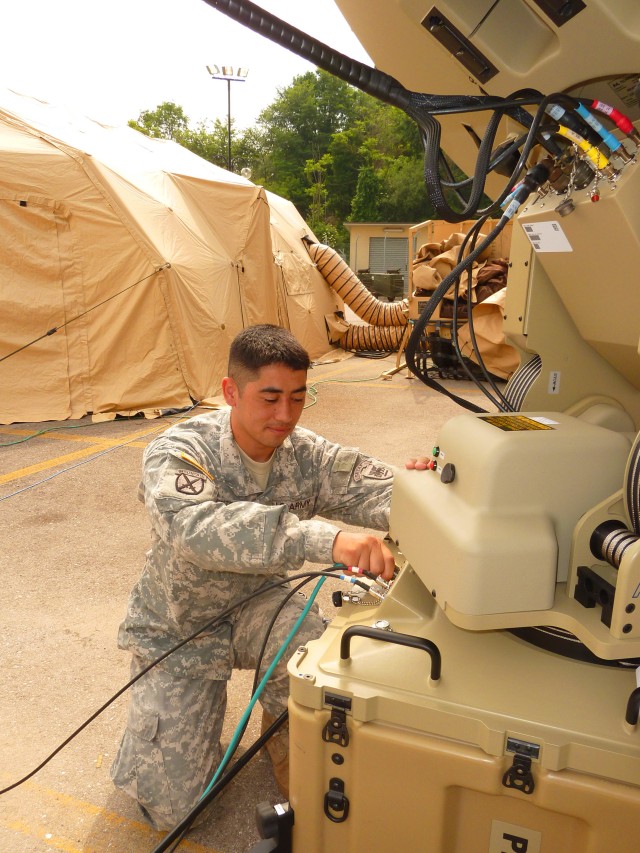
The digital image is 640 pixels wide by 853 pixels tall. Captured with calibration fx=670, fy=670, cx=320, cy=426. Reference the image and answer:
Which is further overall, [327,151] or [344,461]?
[327,151]

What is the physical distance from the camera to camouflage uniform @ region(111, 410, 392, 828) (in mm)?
1742

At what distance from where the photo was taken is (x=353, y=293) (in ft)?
41.0

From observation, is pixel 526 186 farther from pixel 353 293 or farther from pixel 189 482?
pixel 353 293

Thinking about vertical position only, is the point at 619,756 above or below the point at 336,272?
below

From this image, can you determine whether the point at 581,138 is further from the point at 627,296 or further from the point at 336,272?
the point at 336,272

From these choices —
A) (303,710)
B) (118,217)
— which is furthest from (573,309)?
(118,217)

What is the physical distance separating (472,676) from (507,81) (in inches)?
51.2

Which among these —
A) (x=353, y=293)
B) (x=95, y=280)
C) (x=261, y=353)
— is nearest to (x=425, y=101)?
(x=261, y=353)

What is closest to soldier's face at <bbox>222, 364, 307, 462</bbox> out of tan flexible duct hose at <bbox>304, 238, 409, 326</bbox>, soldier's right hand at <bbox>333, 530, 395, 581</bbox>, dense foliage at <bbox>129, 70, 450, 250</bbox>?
soldier's right hand at <bbox>333, 530, 395, 581</bbox>

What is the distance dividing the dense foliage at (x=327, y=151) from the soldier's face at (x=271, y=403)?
117 ft

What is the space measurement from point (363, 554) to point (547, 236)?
0.98 meters

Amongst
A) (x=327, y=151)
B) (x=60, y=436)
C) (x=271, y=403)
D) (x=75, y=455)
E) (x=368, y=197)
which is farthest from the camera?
(x=327, y=151)

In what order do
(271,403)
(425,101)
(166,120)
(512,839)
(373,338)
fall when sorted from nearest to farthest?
(512,839) < (425,101) < (271,403) < (373,338) < (166,120)

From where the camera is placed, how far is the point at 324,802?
1.44 metres
